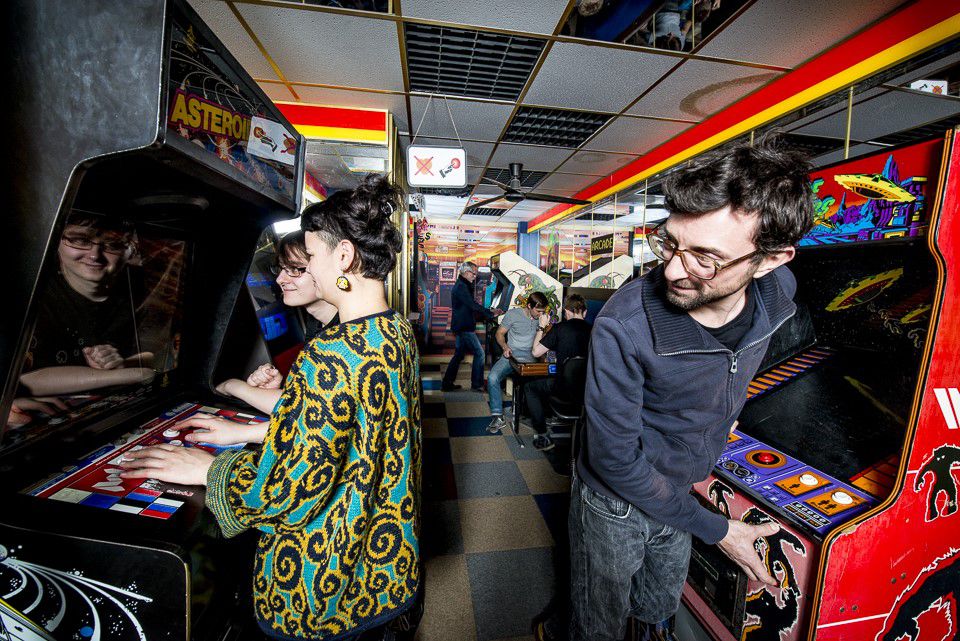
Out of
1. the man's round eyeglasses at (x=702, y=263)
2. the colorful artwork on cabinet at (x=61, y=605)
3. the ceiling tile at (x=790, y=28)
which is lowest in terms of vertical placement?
the colorful artwork on cabinet at (x=61, y=605)

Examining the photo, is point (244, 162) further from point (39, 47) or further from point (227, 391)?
point (227, 391)

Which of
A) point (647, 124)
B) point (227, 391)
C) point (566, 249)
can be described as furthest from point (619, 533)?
point (566, 249)

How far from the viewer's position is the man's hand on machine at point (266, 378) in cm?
162

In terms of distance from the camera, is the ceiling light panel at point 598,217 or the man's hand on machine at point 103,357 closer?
the man's hand on machine at point 103,357

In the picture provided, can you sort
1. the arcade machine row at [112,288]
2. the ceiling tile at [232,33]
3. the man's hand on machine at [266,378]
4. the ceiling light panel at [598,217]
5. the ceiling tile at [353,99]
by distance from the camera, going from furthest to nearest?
the ceiling light panel at [598,217] < the ceiling tile at [353,99] < the ceiling tile at [232,33] < the man's hand on machine at [266,378] < the arcade machine row at [112,288]

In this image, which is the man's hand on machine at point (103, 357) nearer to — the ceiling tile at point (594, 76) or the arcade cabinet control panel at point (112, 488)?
the arcade cabinet control panel at point (112, 488)

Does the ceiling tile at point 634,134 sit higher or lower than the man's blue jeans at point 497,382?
higher

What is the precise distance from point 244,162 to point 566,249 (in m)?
10.5

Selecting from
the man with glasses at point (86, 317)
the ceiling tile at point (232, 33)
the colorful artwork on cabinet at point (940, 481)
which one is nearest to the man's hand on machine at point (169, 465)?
the man with glasses at point (86, 317)

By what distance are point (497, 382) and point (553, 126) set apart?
2.77m

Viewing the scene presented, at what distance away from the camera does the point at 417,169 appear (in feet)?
12.9

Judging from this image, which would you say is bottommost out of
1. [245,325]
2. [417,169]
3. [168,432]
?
[168,432]

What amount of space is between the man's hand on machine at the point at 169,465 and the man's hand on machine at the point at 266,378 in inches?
27.6

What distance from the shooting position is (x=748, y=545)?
1.10 m
